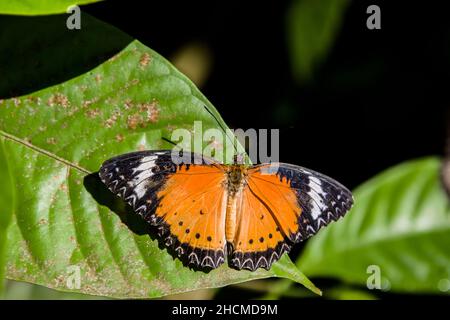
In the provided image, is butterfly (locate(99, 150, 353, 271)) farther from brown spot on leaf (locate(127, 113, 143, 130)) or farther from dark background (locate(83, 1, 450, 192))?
dark background (locate(83, 1, 450, 192))

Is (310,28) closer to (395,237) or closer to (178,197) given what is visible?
(395,237)

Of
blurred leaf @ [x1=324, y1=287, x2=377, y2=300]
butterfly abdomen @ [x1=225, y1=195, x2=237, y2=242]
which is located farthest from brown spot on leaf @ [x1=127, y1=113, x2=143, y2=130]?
blurred leaf @ [x1=324, y1=287, x2=377, y2=300]

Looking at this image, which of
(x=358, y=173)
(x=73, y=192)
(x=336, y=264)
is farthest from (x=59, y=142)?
(x=358, y=173)

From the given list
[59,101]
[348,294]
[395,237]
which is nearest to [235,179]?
[59,101]

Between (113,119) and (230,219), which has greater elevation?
(113,119)
